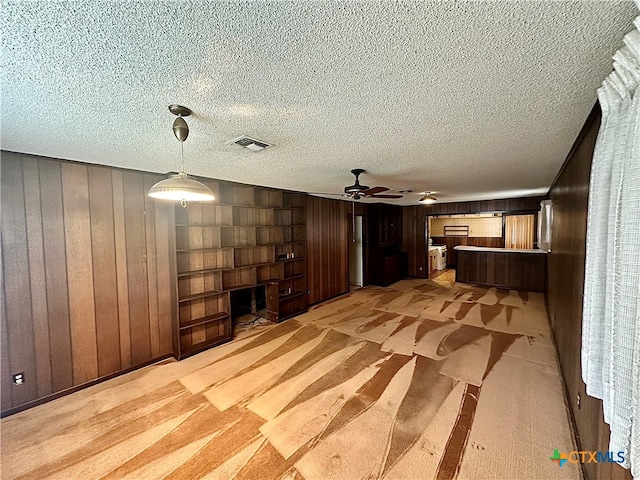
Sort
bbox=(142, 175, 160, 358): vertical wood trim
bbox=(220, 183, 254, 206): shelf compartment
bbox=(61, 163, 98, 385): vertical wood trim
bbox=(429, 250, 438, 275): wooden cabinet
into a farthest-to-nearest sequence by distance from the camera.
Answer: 1. bbox=(429, 250, 438, 275): wooden cabinet
2. bbox=(220, 183, 254, 206): shelf compartment
3. bbox=(142, 175, 160, 358): vertical wood trim
4. bbox=(61, 163, 98, 385): vertical wood trim

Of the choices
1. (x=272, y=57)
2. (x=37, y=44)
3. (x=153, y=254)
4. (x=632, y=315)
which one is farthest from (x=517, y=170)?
(x=153, y=254)

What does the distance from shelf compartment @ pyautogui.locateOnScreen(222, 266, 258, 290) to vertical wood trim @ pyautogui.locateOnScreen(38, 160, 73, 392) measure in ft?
5.83

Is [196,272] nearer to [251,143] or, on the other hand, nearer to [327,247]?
[251,143]

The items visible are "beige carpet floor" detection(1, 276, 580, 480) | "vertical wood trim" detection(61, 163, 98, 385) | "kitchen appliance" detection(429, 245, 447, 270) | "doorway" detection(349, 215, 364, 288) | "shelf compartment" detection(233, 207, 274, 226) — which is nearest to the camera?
"beige carpet floor" detection(1, 276, 580, 480)

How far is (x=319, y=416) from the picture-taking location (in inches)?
86.5

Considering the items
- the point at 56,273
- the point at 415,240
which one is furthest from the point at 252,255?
the point at 415,240

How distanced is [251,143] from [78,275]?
2.38 metres

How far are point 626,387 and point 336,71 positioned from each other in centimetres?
166

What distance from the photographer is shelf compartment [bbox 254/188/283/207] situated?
446cm

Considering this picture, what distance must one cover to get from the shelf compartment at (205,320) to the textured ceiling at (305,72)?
7.30 ft

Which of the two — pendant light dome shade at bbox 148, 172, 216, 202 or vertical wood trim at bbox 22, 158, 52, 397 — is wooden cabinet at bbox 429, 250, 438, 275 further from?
vertical wood trim at bbox 22, 158, 52, 397

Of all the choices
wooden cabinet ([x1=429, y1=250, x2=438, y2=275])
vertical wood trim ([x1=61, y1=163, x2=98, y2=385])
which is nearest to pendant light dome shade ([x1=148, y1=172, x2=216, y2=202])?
vertical wood trim ([x1=61, y1=163, x2=98, y2=385])

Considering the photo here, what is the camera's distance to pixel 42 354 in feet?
8.21

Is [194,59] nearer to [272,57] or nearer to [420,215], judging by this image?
[272,57]
